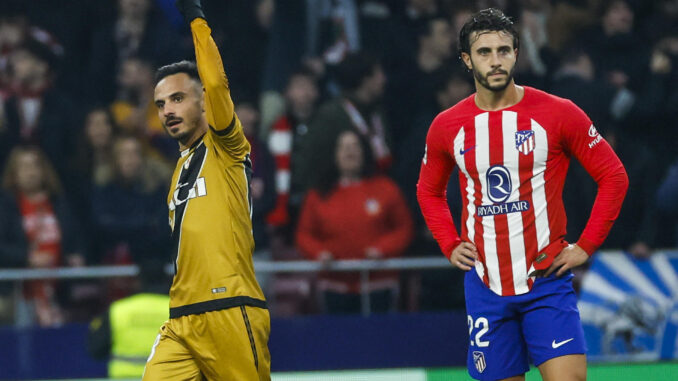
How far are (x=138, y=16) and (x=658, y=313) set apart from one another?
16.5 ft

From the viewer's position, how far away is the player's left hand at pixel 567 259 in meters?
4.93

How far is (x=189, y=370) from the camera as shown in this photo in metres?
5.04

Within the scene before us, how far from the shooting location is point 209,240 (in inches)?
200

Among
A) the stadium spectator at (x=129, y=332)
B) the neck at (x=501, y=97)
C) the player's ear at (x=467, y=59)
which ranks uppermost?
the player's ear at (x=467, y=59)

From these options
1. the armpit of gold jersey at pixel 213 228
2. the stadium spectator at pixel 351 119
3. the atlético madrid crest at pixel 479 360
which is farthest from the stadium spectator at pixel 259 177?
the atlético madrid crest at pixel 479 360

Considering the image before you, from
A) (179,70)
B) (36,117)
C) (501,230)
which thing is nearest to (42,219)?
(36,117)

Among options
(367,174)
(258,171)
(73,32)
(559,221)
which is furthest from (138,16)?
(559,221)

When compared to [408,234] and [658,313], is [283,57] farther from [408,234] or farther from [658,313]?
[658,313]

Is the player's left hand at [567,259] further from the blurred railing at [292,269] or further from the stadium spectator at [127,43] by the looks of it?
the stadium spectator at [127,43]

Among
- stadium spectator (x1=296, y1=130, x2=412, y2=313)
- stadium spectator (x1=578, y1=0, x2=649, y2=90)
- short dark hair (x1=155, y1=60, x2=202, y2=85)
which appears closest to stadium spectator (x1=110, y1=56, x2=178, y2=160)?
stadium spectator (x1=296, y1=130, x2=412, y2=313)

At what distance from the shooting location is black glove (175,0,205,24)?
16.4ft

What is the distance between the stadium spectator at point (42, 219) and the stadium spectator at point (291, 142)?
5.35 ft

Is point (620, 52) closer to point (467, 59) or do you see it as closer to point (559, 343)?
point (467, 59)

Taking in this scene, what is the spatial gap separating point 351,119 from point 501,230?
3788 millimetres
